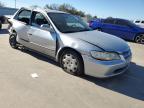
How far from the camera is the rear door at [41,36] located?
566cm

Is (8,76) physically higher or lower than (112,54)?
Result: lower

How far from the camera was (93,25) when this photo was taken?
1505 cm

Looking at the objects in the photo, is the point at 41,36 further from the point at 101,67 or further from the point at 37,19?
the point at 101,67

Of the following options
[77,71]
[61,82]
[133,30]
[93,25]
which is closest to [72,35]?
[77,71]

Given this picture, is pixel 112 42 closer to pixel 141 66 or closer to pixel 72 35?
pixel 72 35

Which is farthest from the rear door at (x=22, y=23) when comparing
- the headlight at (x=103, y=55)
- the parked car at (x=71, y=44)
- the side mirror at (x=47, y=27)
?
the headlight at (x=103, y=55)

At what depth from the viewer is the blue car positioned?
12.9 m

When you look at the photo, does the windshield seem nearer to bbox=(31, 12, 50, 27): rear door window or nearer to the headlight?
bbox=(31, 12, 50, 27): rear door window

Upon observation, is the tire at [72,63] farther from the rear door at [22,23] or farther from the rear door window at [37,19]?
the rear door at [22,23]

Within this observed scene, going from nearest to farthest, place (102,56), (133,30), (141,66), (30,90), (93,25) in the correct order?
1. (30,90)
2. (102,56)
3. (141,66)
4. (133,30)
5. (93,25)

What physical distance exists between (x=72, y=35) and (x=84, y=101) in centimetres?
198

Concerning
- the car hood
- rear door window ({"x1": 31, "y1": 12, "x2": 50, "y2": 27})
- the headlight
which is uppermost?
rear door window ({"x1": 31, "y1": 12, "x2": 50, "y2": 27})

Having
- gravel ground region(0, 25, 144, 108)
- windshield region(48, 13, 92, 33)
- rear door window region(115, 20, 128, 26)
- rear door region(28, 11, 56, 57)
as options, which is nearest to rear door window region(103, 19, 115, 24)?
rear door window region(115, 20, 128, 26)

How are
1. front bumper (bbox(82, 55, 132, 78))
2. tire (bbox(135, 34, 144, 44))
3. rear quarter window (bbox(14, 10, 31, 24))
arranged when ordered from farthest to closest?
1. tire (bbox(135, 34, 144, 44))
2. rear quarter window (bbox(14, 10, 31, 24))
3. front bumper (bbox(82, 55, 132, 78))
